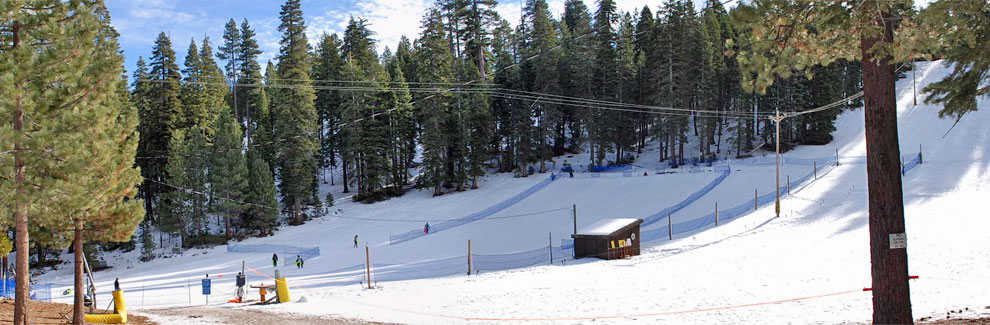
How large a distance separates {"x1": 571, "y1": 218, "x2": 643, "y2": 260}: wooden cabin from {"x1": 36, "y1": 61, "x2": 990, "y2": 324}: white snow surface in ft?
2.48

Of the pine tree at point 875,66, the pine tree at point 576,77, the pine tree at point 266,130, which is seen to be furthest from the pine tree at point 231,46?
the pine tree at point 875,66

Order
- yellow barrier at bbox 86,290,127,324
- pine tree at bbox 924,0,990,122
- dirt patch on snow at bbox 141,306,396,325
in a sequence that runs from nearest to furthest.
Answer: pine tree at bbox 924,0,990,122, yellow barrier at bbox 86,290,127,324, dirt patch on snow at bbox 141,306,396,325

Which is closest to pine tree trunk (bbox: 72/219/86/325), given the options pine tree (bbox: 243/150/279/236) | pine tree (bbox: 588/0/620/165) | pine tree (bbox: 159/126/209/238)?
pine tree (bbox: 243/150/279/236)

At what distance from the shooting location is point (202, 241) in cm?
4156

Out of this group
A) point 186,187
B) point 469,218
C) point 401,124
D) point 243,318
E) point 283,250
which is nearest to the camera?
point 243,318

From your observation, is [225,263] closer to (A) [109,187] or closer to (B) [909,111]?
(A) [109,187]

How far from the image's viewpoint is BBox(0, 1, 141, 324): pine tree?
10656mm

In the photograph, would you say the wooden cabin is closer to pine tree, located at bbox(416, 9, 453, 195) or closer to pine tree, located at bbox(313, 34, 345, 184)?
pine tree, located at bbox(416, 9, 453, 195)

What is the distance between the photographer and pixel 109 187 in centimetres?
1259

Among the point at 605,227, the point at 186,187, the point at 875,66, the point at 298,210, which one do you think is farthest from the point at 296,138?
the point at 875,66

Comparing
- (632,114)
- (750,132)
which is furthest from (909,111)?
(632,114)

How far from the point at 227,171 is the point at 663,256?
3065 cm

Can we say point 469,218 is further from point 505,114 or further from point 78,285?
point 78,285

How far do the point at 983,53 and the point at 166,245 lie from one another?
46551mm
